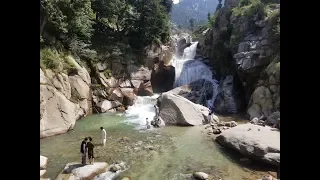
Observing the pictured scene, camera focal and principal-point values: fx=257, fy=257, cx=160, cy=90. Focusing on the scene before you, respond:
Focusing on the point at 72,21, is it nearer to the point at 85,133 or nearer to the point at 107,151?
the point at 85,133

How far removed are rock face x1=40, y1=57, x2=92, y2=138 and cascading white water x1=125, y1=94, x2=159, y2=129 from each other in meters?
4.31

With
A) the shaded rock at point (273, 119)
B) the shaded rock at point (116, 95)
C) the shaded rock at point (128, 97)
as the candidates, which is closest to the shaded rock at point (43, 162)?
the shaded rock at point (116, 95)

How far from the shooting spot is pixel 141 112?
25.4 m

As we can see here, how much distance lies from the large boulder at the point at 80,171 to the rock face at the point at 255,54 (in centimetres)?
1528

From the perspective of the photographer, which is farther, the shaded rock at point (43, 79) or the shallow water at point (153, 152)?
the shaded rock at point (43, 79)

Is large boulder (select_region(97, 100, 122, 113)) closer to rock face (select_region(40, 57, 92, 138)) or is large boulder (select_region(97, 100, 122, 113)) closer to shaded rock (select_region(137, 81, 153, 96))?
rock face (select_region(40, 57, 92, 138))

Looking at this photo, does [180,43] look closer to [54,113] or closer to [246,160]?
[54,113]

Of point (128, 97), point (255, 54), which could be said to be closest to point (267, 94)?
point (255, 54)

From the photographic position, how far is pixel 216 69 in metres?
34.9

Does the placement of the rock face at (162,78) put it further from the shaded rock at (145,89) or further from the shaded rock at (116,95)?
the shaded rock at (116,95)

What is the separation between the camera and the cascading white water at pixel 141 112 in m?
21.4

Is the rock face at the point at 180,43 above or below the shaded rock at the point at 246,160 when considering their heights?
above

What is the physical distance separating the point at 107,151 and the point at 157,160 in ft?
9.42
